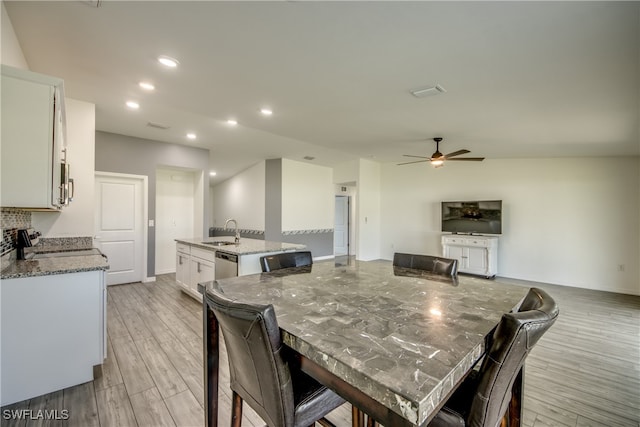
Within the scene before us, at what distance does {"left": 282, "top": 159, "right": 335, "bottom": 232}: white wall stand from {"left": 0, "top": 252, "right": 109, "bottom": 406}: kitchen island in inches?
191

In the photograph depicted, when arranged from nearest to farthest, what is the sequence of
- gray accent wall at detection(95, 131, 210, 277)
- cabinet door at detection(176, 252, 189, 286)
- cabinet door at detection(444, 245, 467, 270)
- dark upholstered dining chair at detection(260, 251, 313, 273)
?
dark upholstered dining chair at detection(260, 251, 313, 273)
cabinet door at detection(176, 252, 189, 286)
gray accent wall at detection(95, 131, 210, 277)
cabinet door at detection(444, 245, 467, 270)

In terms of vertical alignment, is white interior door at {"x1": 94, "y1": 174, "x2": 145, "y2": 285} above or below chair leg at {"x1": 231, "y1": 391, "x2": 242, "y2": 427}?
above

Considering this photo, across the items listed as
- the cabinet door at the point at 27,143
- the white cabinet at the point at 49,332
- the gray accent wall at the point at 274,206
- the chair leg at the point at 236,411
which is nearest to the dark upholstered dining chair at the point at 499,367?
the chair leg at the point at 236,411

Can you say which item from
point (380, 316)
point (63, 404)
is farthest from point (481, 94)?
point (63, 404)

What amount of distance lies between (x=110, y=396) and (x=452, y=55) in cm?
337

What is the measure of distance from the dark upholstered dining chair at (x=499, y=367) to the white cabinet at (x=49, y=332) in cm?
239

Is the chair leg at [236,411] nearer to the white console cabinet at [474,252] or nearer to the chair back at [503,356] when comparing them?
the chair back at [503,356]

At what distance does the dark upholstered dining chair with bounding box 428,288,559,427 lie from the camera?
87 centimetres

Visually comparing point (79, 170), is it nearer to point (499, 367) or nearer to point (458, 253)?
point (499, 367)

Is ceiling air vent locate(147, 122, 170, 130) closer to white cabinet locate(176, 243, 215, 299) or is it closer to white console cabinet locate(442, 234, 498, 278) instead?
white cabinet locate(176, 243, 215, 299)

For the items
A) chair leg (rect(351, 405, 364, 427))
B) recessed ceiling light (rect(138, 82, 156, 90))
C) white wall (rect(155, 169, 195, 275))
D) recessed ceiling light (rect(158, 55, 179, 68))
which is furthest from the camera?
white wall (rect(155, 169, 195, 275))

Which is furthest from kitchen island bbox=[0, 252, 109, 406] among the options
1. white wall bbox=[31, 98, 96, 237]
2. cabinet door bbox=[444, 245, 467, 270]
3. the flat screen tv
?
the flat screen tv

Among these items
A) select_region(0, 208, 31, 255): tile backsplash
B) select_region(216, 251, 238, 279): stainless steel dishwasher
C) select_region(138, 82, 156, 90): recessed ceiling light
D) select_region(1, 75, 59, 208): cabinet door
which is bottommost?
select_region(216, 251, 238, 279): stainless steel dishwasher

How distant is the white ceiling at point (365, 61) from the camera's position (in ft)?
5.37
